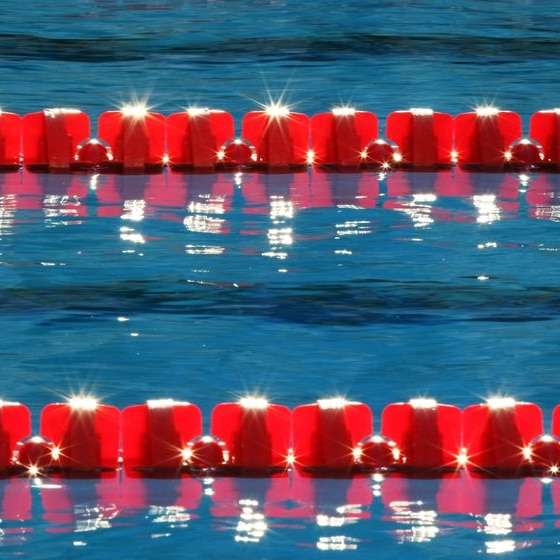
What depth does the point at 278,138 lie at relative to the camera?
7883 millimetres

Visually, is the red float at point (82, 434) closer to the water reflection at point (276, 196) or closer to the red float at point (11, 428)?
the red float at point (11, 428)

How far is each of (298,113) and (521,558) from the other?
4068 millimetres

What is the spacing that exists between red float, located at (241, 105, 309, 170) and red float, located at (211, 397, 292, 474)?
2.65m

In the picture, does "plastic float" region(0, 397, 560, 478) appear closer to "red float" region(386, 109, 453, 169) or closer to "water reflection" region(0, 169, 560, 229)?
"water reflection" region(0, 169, 560, 229)

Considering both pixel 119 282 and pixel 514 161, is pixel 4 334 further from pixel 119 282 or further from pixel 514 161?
pixel 514 161

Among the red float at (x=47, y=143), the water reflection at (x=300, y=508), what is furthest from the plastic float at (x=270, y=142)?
the water reflection at (x=300, y=508)

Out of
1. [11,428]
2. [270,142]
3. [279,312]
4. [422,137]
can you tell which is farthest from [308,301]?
[422,137]

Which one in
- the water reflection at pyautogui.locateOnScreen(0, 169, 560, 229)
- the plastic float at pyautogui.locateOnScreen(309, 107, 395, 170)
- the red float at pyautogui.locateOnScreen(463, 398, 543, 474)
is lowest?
the red float at pyautogui.locateOnScreen(463, 398, 543, 474)

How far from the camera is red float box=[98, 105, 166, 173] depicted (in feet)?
25.6

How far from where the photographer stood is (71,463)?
206 inches

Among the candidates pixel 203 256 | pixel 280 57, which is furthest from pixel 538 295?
pixel 280 57

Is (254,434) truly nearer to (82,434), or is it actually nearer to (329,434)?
(329,434)

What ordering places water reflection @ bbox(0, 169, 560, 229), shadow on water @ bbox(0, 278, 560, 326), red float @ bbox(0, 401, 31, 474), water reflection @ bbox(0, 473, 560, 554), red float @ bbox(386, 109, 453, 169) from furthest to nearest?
red float @ bbox(386, 109, 453, 169) < water reflection @ bbox(0, 169, 560, 229) < shadow on water @ bbox(0, 278, 560, 326) < red float @ bbox(0, 401, 31, 474) < water reflection @ bbox(0, 473, 560, 554)

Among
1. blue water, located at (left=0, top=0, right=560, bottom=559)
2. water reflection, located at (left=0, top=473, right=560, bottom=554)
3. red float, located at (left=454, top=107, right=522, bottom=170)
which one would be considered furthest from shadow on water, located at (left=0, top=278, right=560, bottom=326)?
red float, located at (left=454, top=107, right=522, bottom=170)
